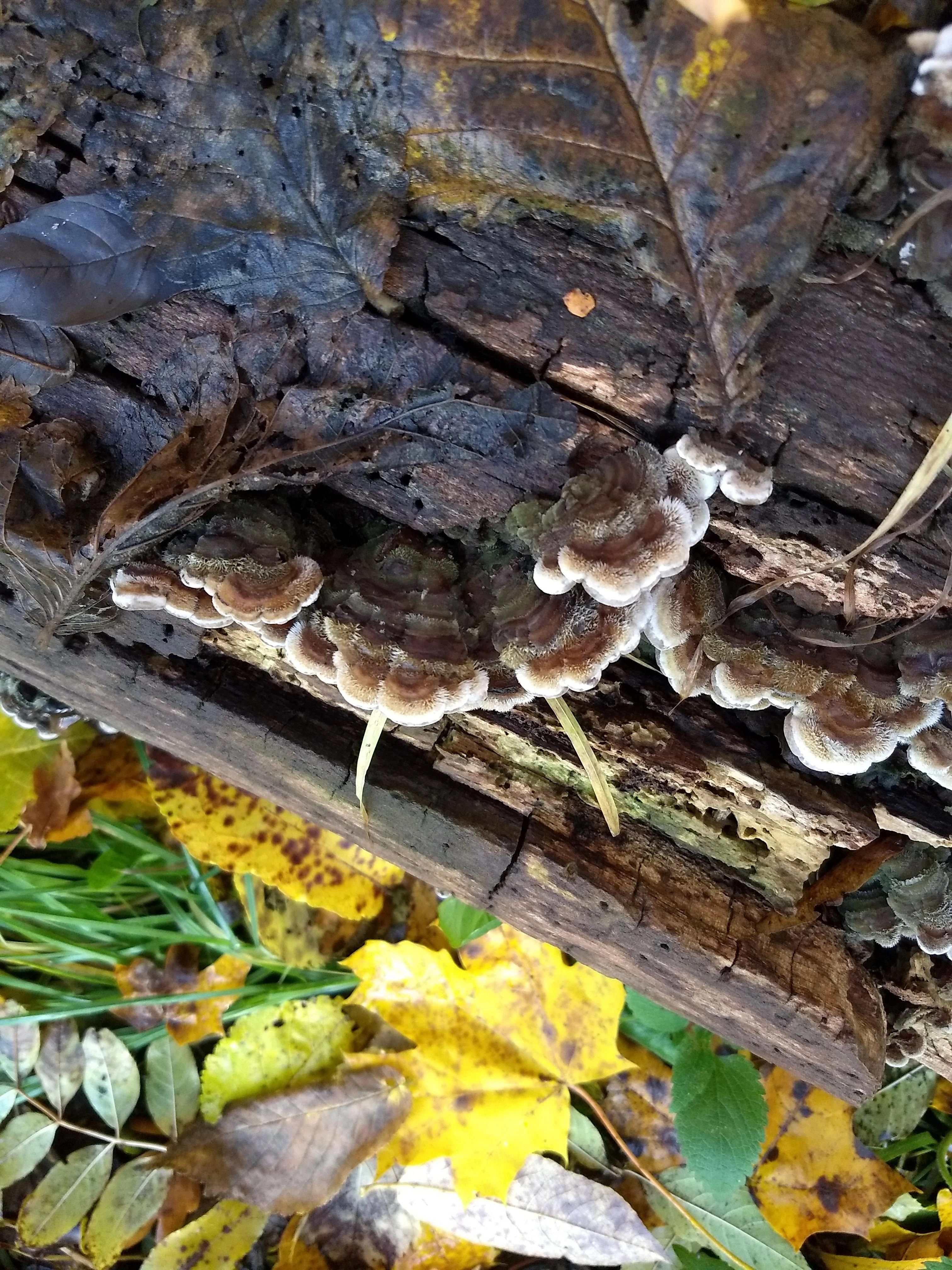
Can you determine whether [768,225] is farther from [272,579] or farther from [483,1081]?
[483,1081]

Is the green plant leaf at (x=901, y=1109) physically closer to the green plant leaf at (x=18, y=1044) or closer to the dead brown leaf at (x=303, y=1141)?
the dead brown leaf at (x=303, y=1141)

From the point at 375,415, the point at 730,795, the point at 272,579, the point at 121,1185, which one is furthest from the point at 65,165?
the point at 121,1185

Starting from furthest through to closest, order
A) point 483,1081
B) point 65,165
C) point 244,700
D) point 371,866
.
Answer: point 371,866
point 483,1081
point 244,700
point 65,165

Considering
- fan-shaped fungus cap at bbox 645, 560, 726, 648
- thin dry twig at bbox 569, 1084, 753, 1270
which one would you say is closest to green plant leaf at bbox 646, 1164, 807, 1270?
thin dry twig at bbox 569, 1084, 753, 1270

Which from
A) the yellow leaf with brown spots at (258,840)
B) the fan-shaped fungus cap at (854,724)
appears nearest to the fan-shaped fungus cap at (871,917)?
the fan-shaped fungus cap at (854,724)

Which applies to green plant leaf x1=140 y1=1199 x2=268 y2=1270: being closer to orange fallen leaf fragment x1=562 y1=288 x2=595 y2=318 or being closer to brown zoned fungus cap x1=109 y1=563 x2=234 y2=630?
brown zoned fungus cap x1=109 y1=563 x2=234 y2=630

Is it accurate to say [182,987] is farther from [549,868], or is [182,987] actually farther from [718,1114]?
[718,1114]

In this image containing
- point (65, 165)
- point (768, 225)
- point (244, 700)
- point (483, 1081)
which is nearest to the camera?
point (768, 225)

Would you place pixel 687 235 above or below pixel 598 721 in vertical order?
above
